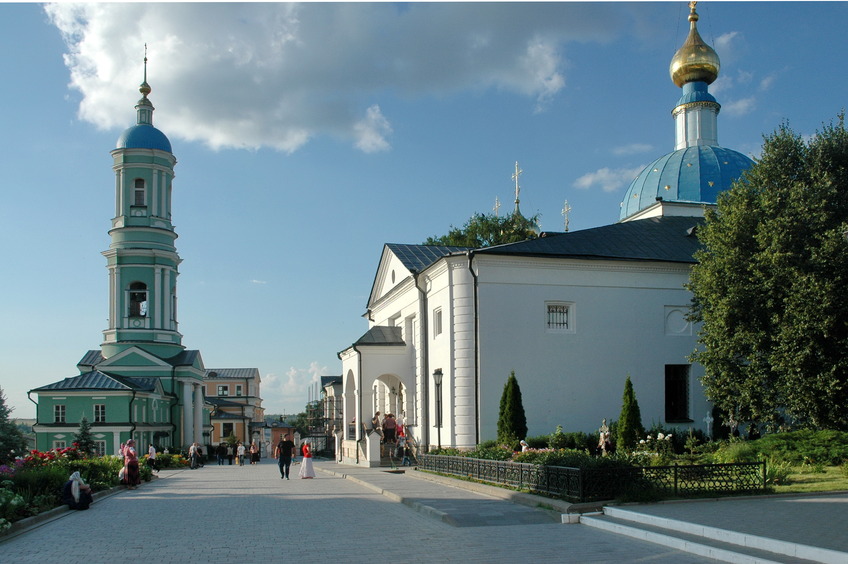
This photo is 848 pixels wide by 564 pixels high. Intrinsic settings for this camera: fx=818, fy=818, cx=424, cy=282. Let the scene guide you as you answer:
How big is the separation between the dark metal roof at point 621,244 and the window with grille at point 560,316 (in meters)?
1.66

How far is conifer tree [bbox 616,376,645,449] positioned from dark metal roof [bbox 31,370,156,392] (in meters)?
26.5

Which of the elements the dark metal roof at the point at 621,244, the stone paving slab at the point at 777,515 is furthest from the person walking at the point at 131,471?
the stone paving slab at the point at 777,515

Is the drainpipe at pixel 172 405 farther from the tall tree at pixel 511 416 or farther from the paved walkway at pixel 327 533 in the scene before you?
the paved walkway at pixel 327 533

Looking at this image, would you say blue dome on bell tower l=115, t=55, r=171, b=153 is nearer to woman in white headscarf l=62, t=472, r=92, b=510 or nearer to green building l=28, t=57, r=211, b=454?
green building l=28, t=57, r=211, b=454

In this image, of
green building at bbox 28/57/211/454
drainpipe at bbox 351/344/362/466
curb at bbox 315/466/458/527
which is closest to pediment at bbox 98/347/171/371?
green building at bbox 28/57/211/454

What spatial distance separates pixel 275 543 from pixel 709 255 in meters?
17.0

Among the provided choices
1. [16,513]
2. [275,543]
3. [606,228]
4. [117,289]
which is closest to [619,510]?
[275,543]

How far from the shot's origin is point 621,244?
28.2 meters

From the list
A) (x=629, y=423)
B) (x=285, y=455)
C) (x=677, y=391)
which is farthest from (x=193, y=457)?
(x=677, y=391)

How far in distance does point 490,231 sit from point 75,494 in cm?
3965

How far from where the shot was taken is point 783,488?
47.7ft

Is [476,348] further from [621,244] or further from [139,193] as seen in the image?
[139,193]

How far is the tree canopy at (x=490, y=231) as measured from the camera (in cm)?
5278

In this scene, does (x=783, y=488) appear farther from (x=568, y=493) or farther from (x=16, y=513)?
(x=16, y=513)
